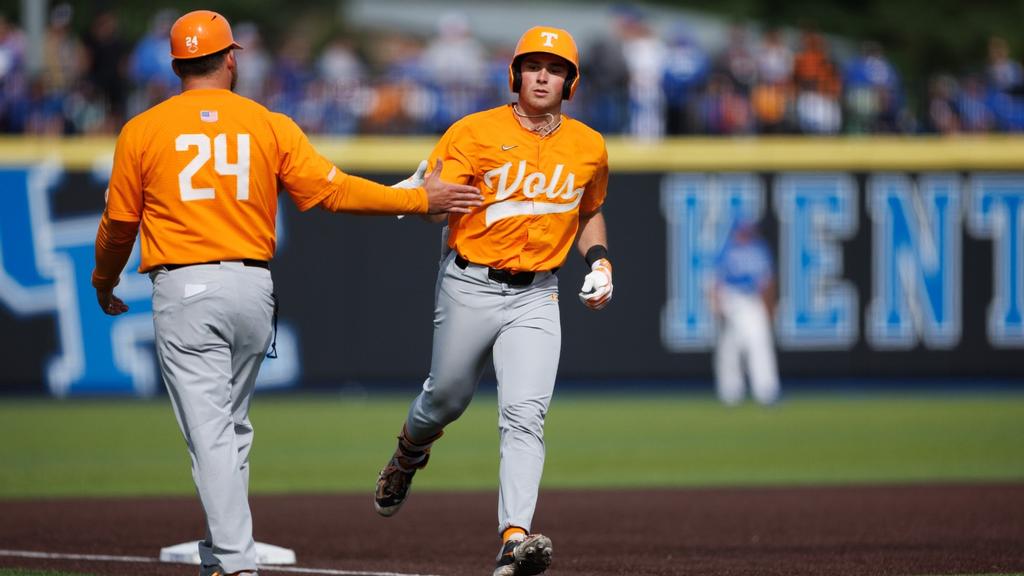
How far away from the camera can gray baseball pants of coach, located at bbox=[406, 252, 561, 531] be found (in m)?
6.86

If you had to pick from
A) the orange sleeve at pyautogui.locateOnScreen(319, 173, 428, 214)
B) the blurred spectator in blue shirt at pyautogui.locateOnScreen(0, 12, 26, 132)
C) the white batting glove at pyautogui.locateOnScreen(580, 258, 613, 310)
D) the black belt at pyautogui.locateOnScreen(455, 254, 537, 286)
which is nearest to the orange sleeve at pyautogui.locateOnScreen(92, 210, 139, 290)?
the orange sleeve at pyautogui.locateOnScreen(319, 173, 428, 214)

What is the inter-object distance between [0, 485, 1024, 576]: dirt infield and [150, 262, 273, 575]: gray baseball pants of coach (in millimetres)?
1451

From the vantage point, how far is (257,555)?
7.99 metres

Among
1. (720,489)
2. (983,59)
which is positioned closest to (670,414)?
(720,489)

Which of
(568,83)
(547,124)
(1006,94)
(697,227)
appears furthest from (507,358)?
(1006,94)

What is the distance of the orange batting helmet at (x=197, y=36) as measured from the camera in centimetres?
628

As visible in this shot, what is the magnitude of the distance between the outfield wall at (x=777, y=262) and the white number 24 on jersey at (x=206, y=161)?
44.7 feet

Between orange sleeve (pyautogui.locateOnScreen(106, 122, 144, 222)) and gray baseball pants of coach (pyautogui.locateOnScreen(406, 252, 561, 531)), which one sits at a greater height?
orange sleeve (pyautogui.locateOnScreen(106, 122, 144, 222))

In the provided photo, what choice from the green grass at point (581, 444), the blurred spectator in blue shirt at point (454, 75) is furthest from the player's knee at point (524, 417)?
the blurred spectator in blue shirt at point (454, 75)

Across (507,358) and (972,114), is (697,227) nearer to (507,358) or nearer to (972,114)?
(972,114)

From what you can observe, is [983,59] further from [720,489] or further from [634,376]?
[720,489]

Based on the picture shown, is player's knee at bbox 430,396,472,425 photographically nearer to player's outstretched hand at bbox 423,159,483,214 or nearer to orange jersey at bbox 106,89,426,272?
player's outstretched hand at bbox 423,159,483,214

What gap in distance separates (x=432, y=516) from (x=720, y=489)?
2633mm

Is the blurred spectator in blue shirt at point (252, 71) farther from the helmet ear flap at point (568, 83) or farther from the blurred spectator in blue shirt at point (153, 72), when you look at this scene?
the helmet ear flap at point (568, 83)
